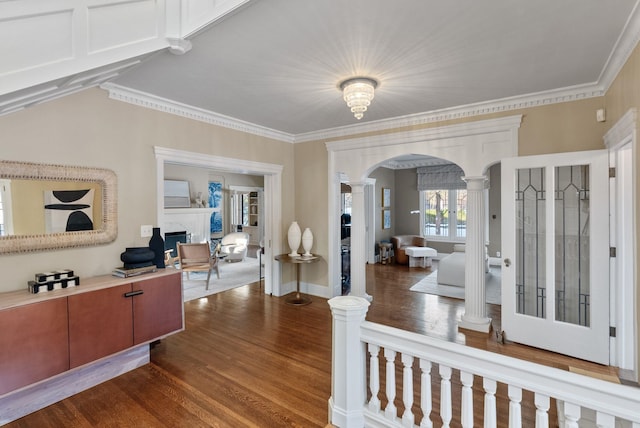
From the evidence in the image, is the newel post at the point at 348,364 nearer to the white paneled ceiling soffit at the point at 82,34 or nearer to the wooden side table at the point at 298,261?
the white paneled ceiling soffit at the point at 82,34

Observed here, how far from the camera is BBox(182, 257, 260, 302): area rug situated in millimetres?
5188

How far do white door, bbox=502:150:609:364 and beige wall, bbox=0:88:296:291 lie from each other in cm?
363

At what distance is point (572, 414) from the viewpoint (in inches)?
50.3

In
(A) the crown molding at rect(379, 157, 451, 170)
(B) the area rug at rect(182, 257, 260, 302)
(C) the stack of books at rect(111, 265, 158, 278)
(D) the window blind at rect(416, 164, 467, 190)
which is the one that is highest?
(A) the crown molding at rect(379, 157, 451, 170)

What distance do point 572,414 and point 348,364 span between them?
1061mm

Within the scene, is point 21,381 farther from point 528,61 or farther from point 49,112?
point 528,61

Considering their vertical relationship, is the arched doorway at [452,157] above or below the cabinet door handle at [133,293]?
above

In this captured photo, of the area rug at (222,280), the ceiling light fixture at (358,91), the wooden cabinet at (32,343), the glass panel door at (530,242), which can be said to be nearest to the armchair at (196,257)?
the area rug at (222,280)

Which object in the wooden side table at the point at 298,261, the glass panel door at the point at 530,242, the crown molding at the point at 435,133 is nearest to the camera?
the glass panel door at the point at 530,242

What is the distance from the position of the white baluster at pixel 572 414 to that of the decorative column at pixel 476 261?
8.03 feet

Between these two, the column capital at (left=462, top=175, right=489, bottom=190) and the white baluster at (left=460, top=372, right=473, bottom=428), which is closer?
the white baluster at (left=460, top=372, right=473, bottom=428)

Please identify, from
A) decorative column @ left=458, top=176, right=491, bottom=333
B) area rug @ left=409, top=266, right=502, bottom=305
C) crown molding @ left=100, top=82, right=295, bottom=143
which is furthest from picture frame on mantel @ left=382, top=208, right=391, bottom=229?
decorative column @ left=458, top=176, right=491, bottom=333

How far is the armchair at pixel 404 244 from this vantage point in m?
7.70

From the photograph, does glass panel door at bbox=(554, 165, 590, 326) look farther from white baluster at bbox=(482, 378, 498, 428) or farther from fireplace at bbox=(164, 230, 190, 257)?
fireplace at bbox=(164, 230, 190, 257)
